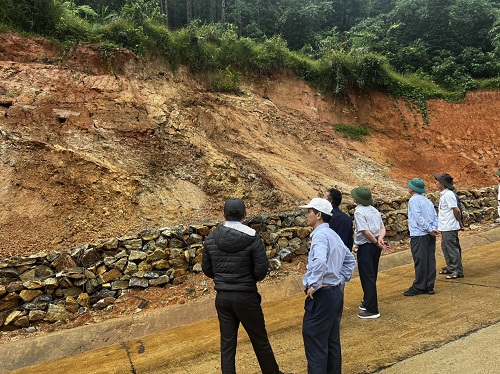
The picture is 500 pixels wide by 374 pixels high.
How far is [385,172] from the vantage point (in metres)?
13.0

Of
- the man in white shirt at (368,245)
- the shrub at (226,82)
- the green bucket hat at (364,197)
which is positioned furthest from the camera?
the shrub at (226,82)

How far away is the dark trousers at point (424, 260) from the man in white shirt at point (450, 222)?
3.24 feet

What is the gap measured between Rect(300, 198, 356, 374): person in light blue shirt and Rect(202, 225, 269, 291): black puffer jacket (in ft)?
1.55

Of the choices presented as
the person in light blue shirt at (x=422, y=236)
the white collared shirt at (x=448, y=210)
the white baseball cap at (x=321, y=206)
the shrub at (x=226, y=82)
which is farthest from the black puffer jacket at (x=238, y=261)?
the shrub at (x=226, y=82)

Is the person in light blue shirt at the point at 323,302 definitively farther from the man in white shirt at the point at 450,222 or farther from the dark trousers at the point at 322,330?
the man in white shirt at the point at 450,222

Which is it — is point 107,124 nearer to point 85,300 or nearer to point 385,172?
point 85,300

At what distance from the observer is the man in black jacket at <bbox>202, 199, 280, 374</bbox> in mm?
3383

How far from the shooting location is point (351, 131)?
14.4 meters

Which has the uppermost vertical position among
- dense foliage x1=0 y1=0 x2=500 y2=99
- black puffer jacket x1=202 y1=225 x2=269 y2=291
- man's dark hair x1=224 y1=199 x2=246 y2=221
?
dense foliage x1=0 y1=0 x2=500 y2=99

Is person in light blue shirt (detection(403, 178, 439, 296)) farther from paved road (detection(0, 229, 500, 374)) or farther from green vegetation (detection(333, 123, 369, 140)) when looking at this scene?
green vegetation (detection(333, 123, 369, 140))

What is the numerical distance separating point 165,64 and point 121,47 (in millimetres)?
1402

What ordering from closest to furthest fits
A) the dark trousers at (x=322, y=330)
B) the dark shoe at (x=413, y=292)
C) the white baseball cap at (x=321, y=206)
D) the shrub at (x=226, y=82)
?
the dark trousers at (x=322, y=330), the white baseball cap at (x=321, y=206), the dark shoe at (x=413, y=292), the shrub at (x=226, y=82)

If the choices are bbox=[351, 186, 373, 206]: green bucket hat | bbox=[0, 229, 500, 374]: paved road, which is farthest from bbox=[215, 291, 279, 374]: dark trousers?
bbox=[351, 186, 373, 206]: green bucket hat

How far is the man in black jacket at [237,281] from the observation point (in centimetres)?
338
